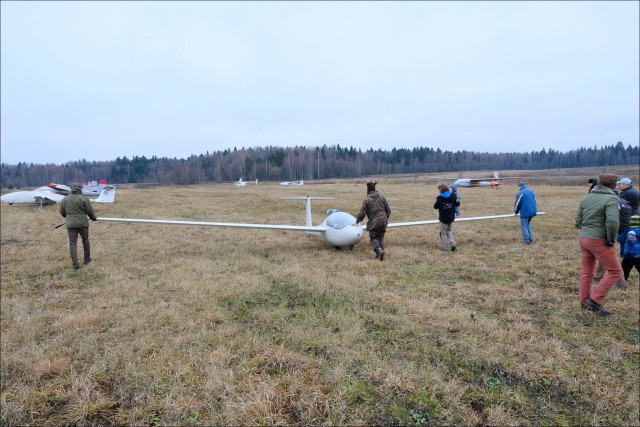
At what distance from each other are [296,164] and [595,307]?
7992 cm

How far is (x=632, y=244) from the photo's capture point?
18.8ft

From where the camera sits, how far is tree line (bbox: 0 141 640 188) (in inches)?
3199

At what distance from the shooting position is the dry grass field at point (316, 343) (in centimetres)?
300

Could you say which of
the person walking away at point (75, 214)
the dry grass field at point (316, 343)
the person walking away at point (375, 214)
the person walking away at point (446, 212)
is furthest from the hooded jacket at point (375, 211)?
the person walking away at point (75, 214)

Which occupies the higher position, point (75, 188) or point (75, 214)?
point (75, 188)

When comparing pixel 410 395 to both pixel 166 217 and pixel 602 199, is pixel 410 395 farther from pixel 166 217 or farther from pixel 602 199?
pixel 166 217

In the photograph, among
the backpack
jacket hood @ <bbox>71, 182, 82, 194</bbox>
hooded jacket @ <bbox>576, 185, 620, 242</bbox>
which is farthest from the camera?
jacket hood @ <bbox>71, 182, 82, 194</bbox>

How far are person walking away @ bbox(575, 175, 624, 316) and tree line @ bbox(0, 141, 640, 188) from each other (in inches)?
2859

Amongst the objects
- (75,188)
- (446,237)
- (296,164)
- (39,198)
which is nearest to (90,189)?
(39,198)

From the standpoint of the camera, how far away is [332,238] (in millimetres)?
9023

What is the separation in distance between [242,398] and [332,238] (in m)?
6.15

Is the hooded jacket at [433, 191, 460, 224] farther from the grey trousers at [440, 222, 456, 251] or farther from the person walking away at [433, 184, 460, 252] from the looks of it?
the grey trousers at [440, 222, 456, 251]

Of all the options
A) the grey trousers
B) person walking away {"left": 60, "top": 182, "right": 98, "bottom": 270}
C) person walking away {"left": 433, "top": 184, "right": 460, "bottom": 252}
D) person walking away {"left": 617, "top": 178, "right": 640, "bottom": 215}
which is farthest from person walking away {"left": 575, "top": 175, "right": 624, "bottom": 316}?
person walking away {"left": 60, "top": 182, "right": 98, "bottom": 270}

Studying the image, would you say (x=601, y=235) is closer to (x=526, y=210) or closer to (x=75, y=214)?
(x=526, y=210)
